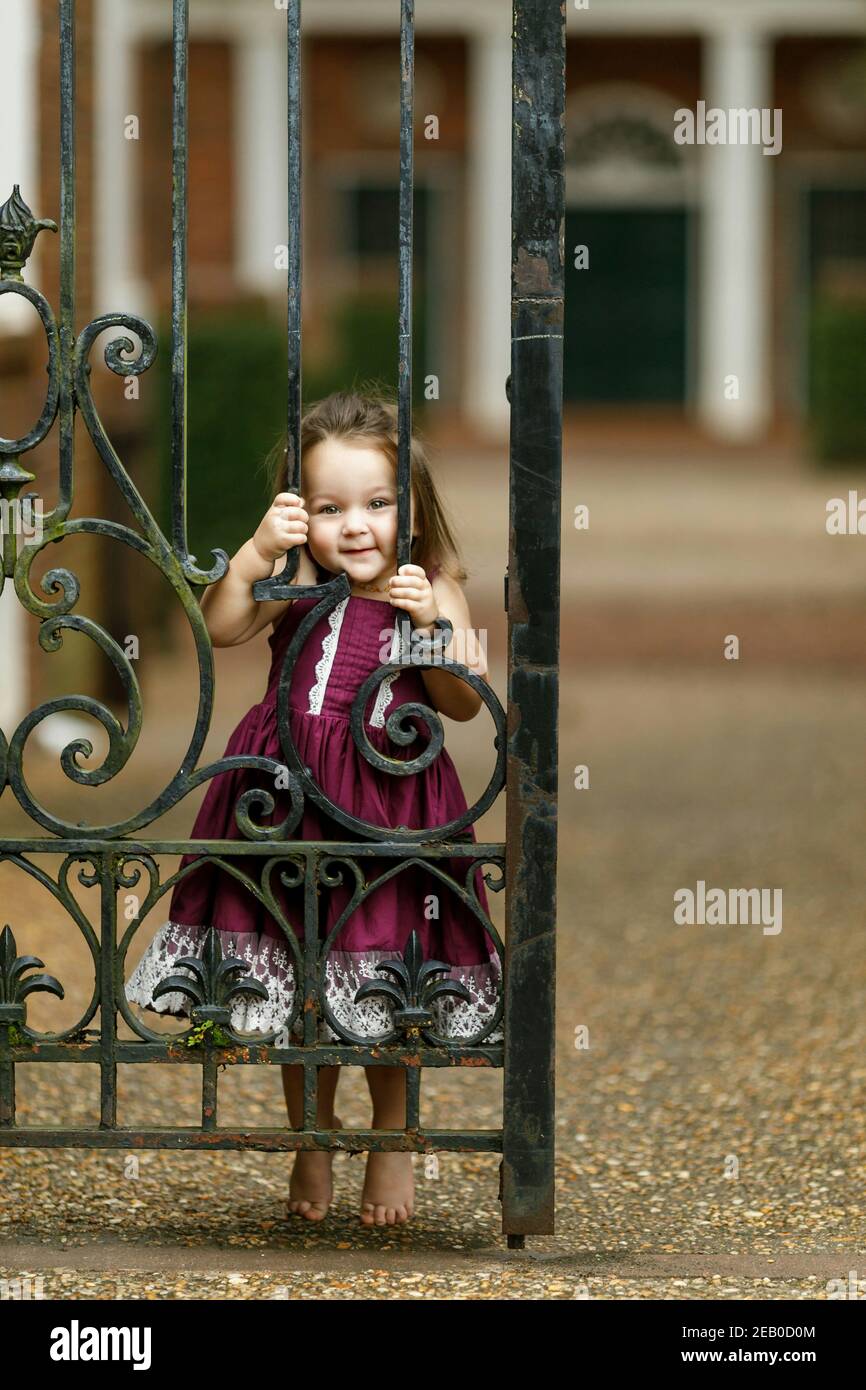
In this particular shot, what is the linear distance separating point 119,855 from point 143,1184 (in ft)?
2.80

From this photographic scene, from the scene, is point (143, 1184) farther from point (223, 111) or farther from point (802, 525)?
point (223, 111)

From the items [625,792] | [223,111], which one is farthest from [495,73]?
[625,792]

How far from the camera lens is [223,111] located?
23.8 m

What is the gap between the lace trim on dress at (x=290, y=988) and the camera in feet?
11.3

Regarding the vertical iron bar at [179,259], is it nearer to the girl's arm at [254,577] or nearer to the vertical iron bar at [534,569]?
the girl's arm at [254,577]

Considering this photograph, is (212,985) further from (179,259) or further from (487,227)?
(487,227)

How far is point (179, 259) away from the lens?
334 cm

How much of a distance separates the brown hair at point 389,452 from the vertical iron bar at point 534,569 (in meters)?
0.24

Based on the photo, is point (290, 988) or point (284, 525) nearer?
point (284, 525)

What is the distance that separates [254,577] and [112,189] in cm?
711

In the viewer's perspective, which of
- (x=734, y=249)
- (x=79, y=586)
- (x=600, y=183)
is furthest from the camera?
(x=600, y=183)

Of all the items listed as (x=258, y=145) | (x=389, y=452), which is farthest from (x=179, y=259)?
(x=258, y=145)

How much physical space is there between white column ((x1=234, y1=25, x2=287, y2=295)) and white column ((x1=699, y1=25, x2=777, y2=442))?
4.96 meters

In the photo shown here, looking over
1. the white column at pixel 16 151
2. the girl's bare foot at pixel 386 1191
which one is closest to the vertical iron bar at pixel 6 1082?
the girl's bare foot at pixel 386 1191
